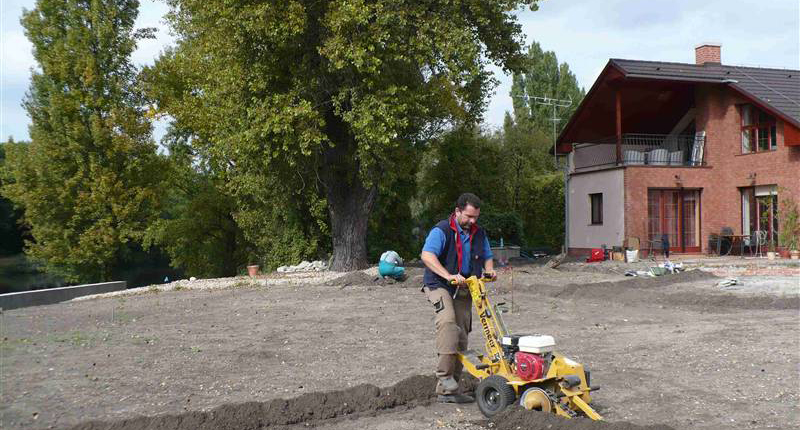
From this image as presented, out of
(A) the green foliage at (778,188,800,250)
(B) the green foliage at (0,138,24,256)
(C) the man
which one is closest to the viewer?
(C) the man

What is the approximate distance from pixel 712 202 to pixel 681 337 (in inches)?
807

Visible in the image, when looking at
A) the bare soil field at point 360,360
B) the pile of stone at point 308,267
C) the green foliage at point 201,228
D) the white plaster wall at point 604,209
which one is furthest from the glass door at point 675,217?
the green foliage at point 201,228

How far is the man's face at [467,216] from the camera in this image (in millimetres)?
7043

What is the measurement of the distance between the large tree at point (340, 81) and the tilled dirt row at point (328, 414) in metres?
13.1

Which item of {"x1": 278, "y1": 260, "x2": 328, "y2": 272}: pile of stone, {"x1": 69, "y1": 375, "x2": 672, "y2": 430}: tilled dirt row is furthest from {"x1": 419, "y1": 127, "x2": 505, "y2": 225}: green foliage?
{"x1": 69, "y1": 375, "x2": 672, "y2": 430}: tilled dirt row

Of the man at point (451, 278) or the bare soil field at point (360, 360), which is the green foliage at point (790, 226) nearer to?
the bare soil field at point (360, 360)

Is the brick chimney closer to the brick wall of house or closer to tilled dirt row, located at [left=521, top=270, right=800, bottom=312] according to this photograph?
the brick wall of house

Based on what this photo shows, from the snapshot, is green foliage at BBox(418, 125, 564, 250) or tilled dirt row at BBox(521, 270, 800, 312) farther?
green foliage at BBox(418, 125, 564, 250)

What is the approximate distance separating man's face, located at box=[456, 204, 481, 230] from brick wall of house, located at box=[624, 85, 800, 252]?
72.9 feet

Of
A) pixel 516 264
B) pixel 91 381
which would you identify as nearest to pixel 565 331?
pixel 91 381

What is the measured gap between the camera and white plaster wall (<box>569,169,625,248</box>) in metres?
28.5

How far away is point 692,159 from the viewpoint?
29.9m

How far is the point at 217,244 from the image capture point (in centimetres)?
3703

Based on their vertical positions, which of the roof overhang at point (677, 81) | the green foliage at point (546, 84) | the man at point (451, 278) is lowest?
the man at point (451, 278)
